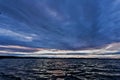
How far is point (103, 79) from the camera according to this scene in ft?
110

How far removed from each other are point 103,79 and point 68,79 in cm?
681

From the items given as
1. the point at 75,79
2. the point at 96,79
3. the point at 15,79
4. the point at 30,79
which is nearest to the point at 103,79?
the point at 96,79

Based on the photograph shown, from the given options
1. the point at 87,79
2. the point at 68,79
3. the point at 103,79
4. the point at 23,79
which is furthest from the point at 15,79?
the point at 103,79

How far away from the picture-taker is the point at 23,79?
3234 cm

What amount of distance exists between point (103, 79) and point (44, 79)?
11464 millimetres

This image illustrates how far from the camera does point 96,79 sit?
3312cm

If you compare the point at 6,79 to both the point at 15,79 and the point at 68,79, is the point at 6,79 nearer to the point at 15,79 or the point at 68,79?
the point at 15,79

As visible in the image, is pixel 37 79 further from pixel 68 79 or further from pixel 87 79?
pixel 87 79

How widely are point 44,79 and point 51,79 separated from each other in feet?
4.45

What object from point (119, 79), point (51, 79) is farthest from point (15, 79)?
point (119, 79)

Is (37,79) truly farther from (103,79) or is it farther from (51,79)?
(103,79)

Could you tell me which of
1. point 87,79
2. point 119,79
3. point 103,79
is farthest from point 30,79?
point 119,79

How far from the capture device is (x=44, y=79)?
33031 millimetres

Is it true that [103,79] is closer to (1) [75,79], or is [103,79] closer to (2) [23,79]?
(1) [75,79]
